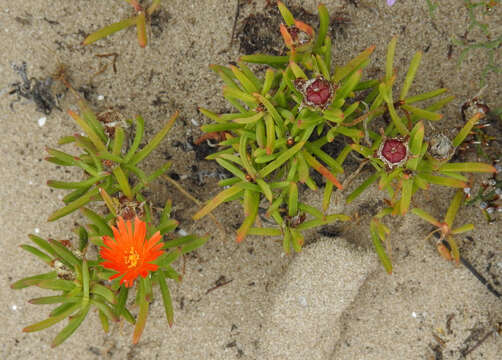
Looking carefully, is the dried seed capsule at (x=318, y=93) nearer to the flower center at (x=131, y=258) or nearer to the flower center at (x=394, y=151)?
the flower center at (x=394, y=151)

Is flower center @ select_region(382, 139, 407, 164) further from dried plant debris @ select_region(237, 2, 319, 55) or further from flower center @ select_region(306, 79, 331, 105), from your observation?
dried plant debris @ select_region(237, 2, 319, 55)

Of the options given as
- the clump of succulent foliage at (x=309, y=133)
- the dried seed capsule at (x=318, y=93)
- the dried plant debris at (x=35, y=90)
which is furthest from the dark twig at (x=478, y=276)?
the dried plant debris at (x=35, y=90)

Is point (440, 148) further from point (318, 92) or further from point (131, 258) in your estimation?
point (131, 258)

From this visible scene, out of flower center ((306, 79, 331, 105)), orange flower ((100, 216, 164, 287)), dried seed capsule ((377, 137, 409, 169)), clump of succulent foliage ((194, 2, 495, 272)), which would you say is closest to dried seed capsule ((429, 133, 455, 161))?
clump of succulent foliage ((194, 2, 495, 272))

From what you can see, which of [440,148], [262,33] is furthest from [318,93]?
[262,33]

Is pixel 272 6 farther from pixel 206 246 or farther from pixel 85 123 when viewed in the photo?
pixel 206 246
